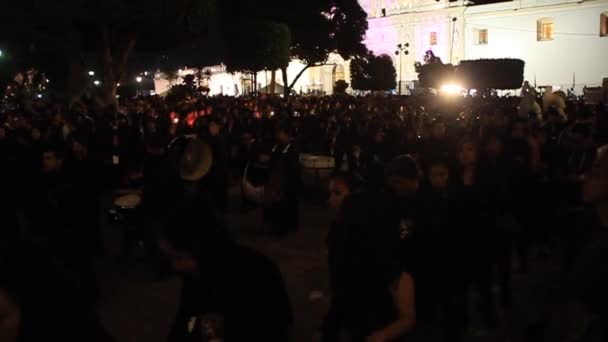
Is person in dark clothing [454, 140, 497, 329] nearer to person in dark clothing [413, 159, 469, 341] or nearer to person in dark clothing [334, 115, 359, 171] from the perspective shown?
person in dark clothing [413, 159, 469, 341]

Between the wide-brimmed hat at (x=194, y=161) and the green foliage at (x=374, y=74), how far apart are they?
1469 inches

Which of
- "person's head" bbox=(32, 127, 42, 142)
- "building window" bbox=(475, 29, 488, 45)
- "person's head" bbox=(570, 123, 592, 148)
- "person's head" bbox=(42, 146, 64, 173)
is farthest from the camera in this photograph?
"building window" bbox=(475, 29, 488, 45)

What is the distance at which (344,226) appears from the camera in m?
3.87

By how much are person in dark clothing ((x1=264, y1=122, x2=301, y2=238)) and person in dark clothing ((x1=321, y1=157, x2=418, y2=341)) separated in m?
5.79

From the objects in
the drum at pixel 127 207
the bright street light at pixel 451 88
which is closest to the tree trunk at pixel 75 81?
the bright street light at pixel 451 88

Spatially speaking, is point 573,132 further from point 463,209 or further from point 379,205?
point 379,205

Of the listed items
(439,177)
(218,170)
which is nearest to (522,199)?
(439,177)

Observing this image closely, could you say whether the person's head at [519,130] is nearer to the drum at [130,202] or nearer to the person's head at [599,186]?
A: the drum at [130,202]

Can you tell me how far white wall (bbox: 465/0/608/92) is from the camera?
183ft

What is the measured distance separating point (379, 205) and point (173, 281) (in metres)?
4.39

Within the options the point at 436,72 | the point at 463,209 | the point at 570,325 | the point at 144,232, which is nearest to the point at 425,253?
the point at 463,209

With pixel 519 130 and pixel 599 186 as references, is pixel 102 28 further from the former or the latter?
Answer: pixel 599 186

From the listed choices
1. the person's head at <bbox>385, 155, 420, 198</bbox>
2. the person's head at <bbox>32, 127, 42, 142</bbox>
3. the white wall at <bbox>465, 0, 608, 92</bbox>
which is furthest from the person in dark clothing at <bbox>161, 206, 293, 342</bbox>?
the white wall at <bbox>465, 0, 608, 92</bbox>

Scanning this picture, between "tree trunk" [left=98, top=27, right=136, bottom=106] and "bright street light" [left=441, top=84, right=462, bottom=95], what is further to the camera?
"bright street light" [left=441, top=84, right=462, bottom=95]
